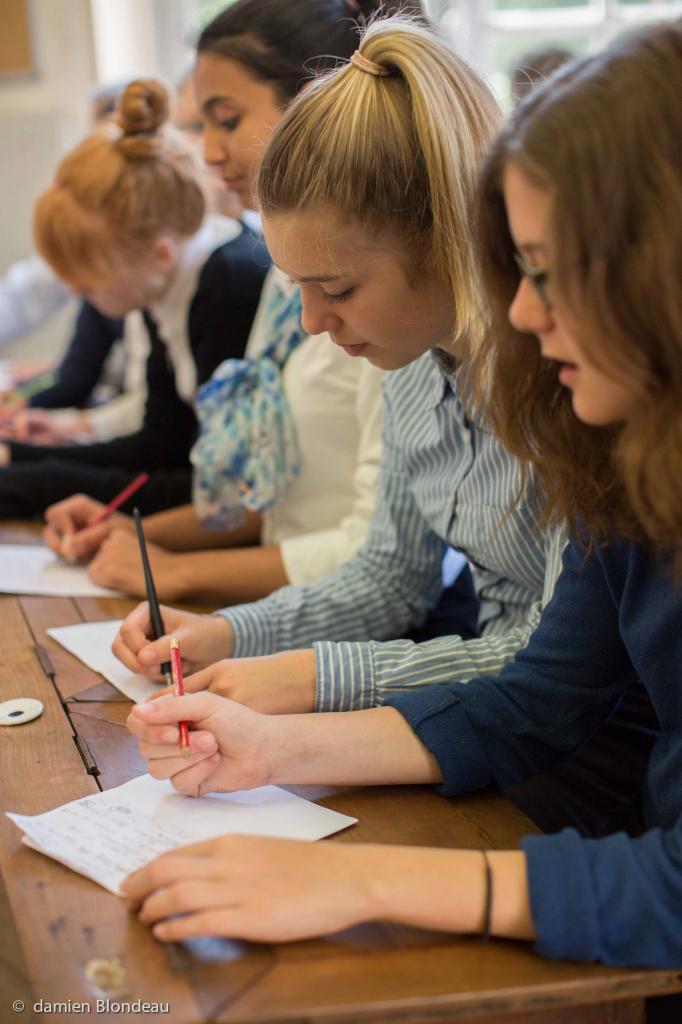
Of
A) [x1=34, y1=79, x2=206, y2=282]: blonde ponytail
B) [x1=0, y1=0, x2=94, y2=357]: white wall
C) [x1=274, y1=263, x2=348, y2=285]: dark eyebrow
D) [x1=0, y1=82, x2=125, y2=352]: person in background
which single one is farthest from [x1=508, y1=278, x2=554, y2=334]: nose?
[x1=0, y1=0, x2=94, y2=357]: white wall

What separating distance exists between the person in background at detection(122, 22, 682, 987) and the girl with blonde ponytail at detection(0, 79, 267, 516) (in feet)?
3.47

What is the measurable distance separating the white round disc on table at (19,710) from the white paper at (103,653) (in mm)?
91

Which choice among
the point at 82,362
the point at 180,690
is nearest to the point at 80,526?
the point at 180,690

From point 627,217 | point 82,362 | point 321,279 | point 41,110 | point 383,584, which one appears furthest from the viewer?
point 41,110

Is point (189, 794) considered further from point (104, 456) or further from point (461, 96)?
point (104, 456)

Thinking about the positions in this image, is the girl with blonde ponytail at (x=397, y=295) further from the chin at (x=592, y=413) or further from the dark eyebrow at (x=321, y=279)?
the chin at (x=592, y=413)

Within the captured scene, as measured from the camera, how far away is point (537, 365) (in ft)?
2.93

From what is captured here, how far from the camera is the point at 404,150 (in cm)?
102

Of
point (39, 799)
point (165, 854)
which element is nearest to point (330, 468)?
point (39, 799)

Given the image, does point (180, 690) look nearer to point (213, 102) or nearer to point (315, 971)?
point (315, 971)

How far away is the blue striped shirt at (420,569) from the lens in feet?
3.61

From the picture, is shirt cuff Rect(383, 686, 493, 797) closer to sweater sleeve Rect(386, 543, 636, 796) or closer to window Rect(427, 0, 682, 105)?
sweater sleeve Rect(386, 543, 636, 796)

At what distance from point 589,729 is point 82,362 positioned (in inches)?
94.5

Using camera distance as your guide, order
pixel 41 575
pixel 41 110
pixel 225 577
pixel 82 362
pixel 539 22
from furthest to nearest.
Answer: pixel 41 110 < pixel 539 22 < pixel 82 362 < pixel 41 575 < pixel 225 577
